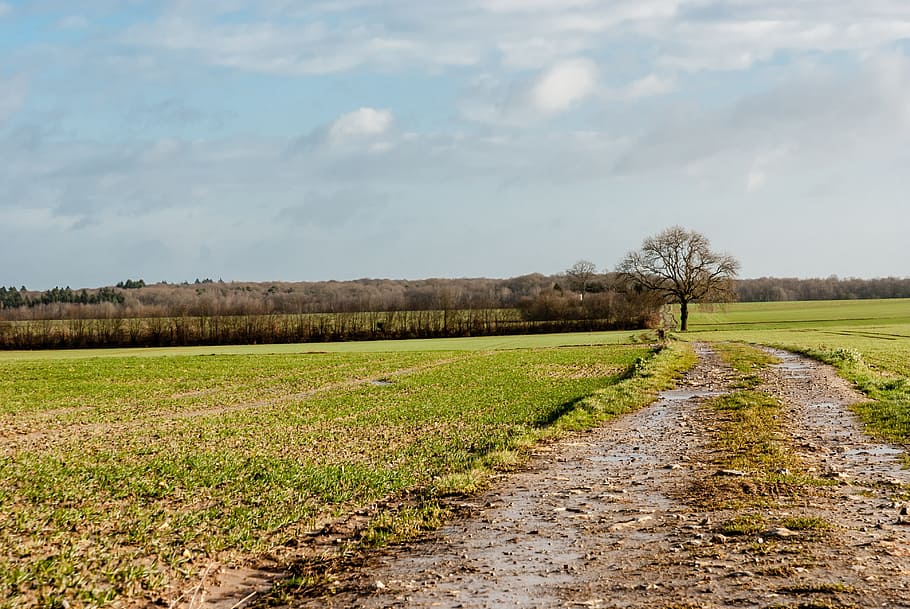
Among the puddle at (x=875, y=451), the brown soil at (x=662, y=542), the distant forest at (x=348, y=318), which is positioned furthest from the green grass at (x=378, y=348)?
the brown soil at (x=662, y=542)

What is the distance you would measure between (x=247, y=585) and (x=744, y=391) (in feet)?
63.8

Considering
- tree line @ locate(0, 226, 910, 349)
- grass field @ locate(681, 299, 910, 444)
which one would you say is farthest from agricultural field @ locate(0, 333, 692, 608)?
tree line @ locate(0, 226, 910, 349)

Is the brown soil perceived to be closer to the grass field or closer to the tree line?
the grass field

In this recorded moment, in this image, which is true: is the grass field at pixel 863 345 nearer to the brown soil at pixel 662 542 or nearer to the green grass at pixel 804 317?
the green grass at pixel 804 317

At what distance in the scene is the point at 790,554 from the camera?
739cm

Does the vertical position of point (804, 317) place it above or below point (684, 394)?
above

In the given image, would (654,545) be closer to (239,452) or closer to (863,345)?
(239,452)

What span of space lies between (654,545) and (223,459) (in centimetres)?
895

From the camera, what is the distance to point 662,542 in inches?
320

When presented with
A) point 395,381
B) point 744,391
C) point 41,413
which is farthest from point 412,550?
point 395,381

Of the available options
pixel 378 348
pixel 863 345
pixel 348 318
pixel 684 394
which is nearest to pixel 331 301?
pixel 348 318

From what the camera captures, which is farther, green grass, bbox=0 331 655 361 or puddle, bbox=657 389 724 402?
green grass, bbox=0 331 655 361

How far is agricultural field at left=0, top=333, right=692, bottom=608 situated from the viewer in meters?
8.34

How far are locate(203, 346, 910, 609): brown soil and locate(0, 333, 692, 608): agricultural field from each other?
1.14m
